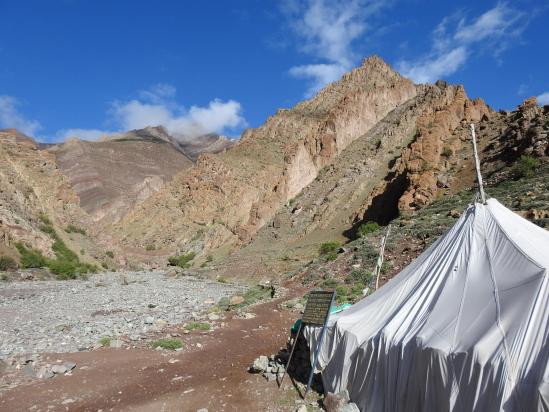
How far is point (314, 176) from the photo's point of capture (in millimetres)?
62875

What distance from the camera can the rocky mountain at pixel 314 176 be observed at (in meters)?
35.7

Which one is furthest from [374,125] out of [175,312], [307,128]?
[175,312]

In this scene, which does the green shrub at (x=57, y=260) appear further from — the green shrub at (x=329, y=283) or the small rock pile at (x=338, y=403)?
the small rock pile at (x=338, y=403)

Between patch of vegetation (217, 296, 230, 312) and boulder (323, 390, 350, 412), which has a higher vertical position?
boulder (323, 390, 350, 412)

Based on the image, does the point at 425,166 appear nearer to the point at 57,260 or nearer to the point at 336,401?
the point at 336,401

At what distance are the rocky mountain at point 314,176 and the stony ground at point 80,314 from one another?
1259 centimetres

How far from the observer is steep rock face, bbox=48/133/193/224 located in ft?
440

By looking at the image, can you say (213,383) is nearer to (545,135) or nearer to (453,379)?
(453,379)

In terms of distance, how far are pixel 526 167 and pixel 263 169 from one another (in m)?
48.9

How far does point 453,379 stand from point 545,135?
3074 cm

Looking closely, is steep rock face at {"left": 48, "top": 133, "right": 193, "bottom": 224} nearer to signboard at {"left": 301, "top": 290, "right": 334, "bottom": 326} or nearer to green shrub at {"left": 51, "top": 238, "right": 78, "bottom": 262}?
green shrub at {"left": 51, "top": 238, "right": 78, "bottom": 262}

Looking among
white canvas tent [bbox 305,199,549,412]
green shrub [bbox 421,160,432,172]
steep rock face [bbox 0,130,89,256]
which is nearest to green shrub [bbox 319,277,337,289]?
white canvas tent [bbox 305,199,549,412]

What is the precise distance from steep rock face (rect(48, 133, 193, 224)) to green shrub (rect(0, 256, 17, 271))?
3444 inches

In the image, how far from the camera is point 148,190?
137875 mm
